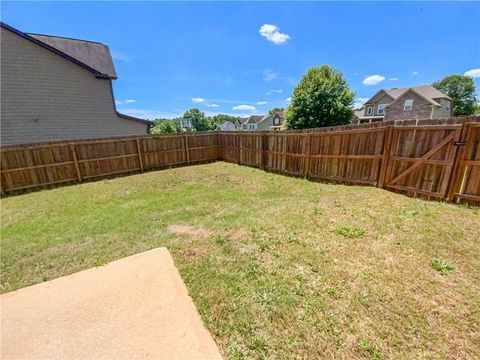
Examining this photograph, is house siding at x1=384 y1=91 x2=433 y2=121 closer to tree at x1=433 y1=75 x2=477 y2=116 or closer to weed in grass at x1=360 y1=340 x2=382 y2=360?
tree at x1=433 y1=75 x2=477 y2=116

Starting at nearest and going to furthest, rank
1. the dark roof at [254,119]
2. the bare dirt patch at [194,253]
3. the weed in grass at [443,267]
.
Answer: the weed in grass at [443,267], the bare dirt patch at [194,253], the dark roof at [254,119]

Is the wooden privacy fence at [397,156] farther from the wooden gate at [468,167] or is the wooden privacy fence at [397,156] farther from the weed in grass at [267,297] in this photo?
the weed in grass at [267,297]

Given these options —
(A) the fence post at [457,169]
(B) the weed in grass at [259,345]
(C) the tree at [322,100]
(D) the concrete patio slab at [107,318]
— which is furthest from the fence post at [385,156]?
(C) the tree at [322,100]

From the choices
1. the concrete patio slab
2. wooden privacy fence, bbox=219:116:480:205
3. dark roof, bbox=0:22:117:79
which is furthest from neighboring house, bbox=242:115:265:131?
the concrete patio slab

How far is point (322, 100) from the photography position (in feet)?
63.7

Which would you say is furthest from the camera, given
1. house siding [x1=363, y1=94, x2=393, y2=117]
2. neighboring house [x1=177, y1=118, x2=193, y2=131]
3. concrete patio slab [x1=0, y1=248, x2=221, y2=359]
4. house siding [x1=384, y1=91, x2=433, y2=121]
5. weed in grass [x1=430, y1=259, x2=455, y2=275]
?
neighboring house [x1=177, y1=118, x2=193, y2=131]

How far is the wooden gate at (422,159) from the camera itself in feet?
Result: 15.5

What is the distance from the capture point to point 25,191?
849cm

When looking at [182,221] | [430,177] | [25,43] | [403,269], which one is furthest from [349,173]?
[25,43]

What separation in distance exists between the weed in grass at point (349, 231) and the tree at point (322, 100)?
57.7ft

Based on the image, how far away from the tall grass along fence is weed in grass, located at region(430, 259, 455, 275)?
2786mm

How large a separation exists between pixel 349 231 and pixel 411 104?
3150 cm

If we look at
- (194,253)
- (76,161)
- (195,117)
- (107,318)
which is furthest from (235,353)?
(195,117)

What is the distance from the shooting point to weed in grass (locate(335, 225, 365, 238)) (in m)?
3.72
